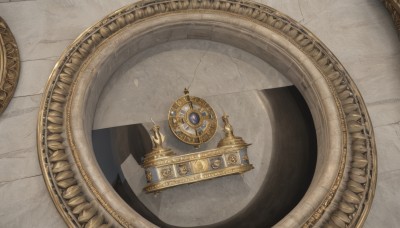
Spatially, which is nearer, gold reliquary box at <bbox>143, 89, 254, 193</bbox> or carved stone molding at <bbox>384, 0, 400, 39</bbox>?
gold reliquary box at <bbox>143, 89, 254, 193</bbox>

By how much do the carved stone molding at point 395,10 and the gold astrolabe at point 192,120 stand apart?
7.15 feet

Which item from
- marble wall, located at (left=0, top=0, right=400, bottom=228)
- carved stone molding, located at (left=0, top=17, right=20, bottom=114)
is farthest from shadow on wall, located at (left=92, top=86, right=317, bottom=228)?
carved stone molding, located at (left=0, top=17, right=20, bottom=114)

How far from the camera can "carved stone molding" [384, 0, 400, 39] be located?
406cm

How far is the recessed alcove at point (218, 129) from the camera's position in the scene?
377 cm

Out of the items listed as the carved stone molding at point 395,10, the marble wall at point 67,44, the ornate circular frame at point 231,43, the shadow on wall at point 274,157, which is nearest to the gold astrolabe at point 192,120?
the shadow on wall at point 274,157

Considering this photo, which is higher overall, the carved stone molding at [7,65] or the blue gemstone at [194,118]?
the carved stone molding at [7,65]

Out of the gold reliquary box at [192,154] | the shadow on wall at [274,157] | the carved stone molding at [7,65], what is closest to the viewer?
the carved stone molding at [7,65]

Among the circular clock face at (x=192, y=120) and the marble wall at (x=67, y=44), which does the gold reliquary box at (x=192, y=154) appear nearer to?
the circular clock face at (x=192, y=120)

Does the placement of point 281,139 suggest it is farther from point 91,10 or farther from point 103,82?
point 91,10

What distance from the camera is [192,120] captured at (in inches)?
156

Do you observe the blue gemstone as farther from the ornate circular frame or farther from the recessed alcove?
the ornate circular frame

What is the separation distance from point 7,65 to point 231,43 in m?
2.27

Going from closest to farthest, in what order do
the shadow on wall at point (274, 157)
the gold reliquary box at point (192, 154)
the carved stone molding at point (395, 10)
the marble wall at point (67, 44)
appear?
the marble wall at point (67, 44), the gold reliquary box at point (192, 154), the shadow on wall at point (274, 157), the carved stone molding at point (395, 10)

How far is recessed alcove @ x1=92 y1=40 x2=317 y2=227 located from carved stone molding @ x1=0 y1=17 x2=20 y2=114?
0.83m
